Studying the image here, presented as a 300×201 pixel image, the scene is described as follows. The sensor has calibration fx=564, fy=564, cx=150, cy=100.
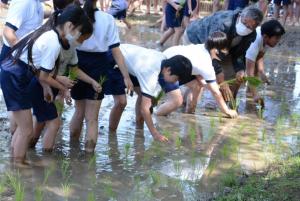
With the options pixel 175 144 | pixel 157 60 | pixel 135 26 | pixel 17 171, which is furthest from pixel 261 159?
pixel 135 26

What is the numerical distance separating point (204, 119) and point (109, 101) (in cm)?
122

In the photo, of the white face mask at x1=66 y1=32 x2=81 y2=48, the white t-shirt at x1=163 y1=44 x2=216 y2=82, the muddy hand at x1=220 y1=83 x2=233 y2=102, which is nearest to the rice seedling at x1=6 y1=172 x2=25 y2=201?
the white face mask at x1=66 y1=32 x2=81 y2=48

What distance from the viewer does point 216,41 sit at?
5914 mm

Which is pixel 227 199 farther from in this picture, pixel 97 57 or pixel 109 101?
pixel 109 101

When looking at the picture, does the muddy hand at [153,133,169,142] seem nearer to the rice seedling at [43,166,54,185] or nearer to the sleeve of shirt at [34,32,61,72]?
the rice seedling at [43,166,54,185]

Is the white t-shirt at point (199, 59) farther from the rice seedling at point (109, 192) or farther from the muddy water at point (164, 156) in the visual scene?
the rice seedling at point (109, 192)

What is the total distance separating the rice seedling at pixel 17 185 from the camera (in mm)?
3658

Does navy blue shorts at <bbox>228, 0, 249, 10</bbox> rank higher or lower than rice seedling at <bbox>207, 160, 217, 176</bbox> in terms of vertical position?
higher

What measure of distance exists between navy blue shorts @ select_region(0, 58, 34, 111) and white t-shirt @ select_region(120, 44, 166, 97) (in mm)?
1147

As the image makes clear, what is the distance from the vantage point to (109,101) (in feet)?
22.7

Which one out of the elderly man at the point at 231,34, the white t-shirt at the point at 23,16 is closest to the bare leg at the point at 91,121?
the white t-shirt at the point at 23,16

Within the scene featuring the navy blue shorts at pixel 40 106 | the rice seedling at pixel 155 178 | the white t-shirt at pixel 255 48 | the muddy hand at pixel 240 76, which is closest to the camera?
the rice seedling at pixel 155 178

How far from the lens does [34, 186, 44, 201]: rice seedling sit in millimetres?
3781

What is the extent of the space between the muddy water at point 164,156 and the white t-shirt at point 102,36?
3.09 ft
